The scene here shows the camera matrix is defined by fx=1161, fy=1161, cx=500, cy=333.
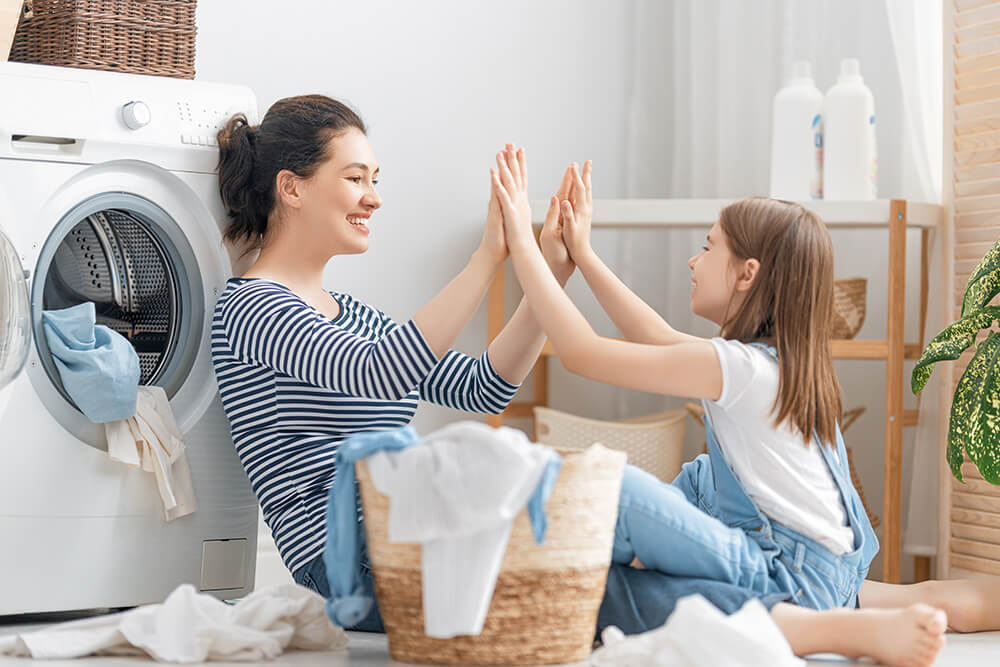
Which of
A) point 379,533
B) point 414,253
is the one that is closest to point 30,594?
point 379,533

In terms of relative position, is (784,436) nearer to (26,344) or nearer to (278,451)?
(278,451)

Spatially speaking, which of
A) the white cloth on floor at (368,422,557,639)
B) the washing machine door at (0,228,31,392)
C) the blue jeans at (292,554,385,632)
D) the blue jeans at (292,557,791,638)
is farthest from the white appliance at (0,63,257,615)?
the white cloth on floor at (368,422,557,639)

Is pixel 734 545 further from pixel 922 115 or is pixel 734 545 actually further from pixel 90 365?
pixel 922 115

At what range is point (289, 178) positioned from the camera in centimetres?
171

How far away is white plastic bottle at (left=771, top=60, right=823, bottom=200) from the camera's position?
244 cm

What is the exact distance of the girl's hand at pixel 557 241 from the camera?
1.65 metres

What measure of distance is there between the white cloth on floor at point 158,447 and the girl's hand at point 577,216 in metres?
0.64

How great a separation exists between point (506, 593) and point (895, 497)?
4.11 ft

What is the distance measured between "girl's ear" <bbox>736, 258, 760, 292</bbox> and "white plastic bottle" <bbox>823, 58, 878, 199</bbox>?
0.94m

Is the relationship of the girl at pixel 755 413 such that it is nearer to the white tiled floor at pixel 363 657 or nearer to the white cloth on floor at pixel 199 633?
the white tiled floor at pixel 363 657

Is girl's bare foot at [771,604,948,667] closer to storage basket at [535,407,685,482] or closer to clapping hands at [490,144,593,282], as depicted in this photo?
clapping hands at [490,144,593,282]

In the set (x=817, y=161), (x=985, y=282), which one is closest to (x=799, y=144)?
(x=817, y=161)

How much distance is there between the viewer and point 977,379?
71.7 inches

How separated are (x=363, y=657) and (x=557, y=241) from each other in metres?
0.63
